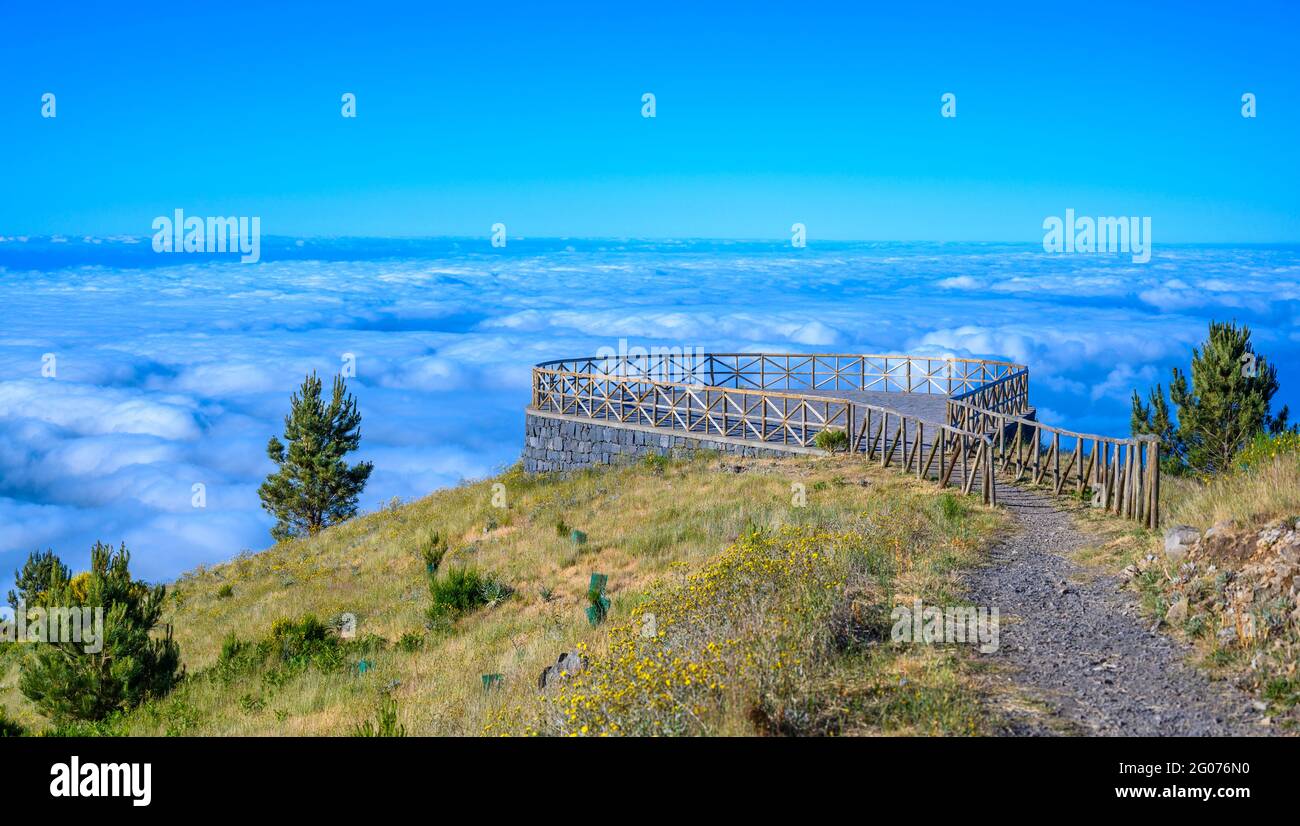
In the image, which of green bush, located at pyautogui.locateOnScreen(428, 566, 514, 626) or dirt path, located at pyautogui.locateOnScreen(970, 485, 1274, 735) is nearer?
dirt path, located at pyautogui.locateOnScreen(970, 485, 1274, 735)

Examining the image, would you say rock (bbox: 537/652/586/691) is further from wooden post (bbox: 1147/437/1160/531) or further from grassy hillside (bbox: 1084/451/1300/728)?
wooden post (bbox: 1147/437/1160/531)

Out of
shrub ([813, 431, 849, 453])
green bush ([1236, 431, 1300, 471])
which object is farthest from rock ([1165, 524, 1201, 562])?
shrub ([813, 431, 849, 453])

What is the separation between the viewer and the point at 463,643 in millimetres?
13008

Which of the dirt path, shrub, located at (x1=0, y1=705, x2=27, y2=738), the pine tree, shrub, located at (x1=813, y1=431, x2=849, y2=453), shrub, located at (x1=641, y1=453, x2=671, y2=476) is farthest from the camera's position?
the pine tree

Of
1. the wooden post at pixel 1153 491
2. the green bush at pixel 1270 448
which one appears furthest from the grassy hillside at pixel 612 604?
the green bush at pixel 1270 448

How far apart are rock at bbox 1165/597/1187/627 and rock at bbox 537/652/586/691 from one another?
5.74 metres

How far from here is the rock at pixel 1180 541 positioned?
379 inches

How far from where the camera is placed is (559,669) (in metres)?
9.02

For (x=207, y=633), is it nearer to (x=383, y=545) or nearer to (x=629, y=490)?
(x=383, y=545)

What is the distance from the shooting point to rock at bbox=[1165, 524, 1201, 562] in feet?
31.6

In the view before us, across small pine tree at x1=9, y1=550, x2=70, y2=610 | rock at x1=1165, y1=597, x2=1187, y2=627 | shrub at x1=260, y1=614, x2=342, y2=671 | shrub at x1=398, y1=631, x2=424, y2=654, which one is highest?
rock at x1=1165, y1=597, x2=1187, y2=627

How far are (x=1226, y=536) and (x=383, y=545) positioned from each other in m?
20.4
